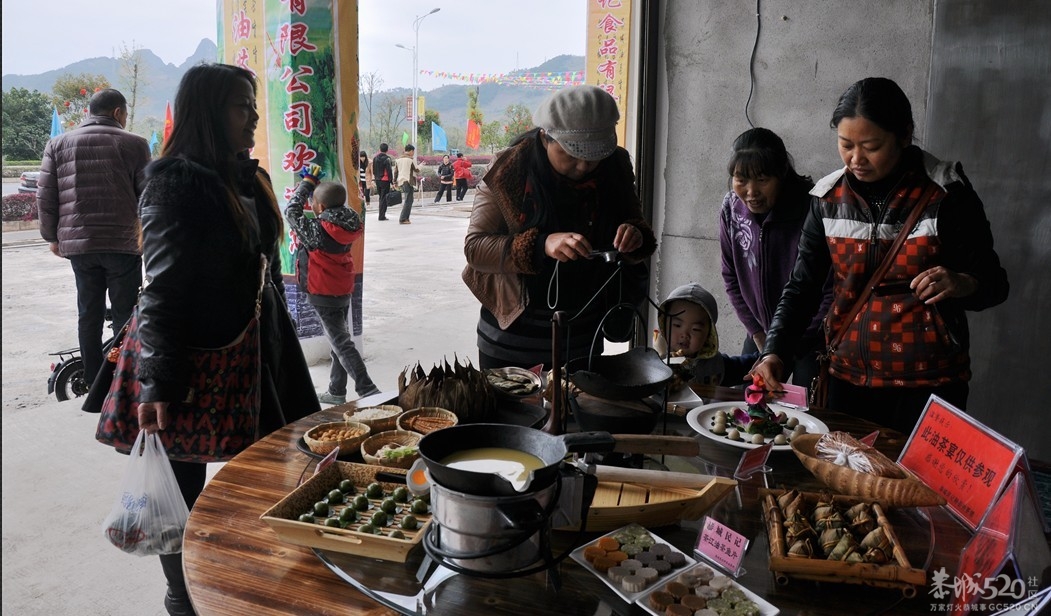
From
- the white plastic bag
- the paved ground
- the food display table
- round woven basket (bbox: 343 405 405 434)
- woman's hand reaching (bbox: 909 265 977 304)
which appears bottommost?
the paved ground

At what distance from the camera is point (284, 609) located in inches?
41.7

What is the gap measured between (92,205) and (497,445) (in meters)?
4.08

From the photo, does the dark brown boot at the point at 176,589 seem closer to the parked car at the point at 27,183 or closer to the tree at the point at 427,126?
the parked car at the point at 27,183

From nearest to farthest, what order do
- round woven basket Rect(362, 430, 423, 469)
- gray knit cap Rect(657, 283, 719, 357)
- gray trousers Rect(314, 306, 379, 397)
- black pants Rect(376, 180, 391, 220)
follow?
1. round woven basket Rect(362, 430, 423, 469)
2. gray knit cap Rect(657, 283, 719, 357)
3. gray trousers Rect(314, 306, 379, 397)
4. black pants Rect(376, 180, 391, 220)

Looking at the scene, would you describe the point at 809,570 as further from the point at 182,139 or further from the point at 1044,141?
the point at 1044,141

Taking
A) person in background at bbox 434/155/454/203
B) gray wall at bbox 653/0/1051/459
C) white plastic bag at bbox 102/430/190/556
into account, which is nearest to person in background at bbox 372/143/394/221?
person in background at bbox 434/155/454/203

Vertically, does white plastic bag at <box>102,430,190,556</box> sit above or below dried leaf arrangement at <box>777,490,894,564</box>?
below

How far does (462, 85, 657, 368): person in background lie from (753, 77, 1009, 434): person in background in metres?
0.56

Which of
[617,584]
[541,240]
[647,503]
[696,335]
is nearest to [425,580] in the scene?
[617,584]

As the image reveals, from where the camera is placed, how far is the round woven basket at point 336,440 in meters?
1.55

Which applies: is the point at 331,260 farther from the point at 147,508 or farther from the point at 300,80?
the point at 147,508

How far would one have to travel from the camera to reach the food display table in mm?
1061

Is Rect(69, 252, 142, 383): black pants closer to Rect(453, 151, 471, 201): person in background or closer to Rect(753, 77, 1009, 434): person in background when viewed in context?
Rect(753, 77, 1009, 434): person in background

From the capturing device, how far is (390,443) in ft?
5.15
